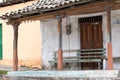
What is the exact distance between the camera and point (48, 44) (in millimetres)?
17062

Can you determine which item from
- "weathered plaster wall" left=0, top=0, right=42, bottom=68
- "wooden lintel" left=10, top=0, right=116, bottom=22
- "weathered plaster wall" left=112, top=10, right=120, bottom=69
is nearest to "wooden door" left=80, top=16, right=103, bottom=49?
"weathered plaster wall" left=112, top=10, right=120, bottom=69

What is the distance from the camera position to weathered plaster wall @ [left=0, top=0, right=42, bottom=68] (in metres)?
18.4

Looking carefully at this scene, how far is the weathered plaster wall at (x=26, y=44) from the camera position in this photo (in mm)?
18438

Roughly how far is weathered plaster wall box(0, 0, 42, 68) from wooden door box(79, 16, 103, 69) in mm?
3208

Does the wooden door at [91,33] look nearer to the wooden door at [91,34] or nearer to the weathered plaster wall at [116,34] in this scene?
the wooden door at [91,34]

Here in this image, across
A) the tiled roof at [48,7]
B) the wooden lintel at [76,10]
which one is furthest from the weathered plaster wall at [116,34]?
the tiled roof at [48,7]

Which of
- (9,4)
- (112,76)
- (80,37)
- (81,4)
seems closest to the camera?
(112,76)

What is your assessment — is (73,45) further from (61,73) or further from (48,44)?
(61,73)

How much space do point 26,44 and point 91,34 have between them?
4.75m

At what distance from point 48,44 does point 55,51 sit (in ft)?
2.03

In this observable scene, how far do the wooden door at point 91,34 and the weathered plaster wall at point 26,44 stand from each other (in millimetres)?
3208

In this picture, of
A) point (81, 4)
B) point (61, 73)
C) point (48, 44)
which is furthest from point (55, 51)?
point (81, 4)

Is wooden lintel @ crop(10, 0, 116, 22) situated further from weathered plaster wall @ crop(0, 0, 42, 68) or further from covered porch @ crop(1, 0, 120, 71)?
weathered plaster wall @ crop(0, 0, 42, 68)

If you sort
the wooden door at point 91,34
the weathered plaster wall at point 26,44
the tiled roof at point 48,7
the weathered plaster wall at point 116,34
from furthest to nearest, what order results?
1. the weathered plaster wall at point 26,44
2. the wooden door at point 91,34
3. the weathered plaster wall at point 116,34
4. the tiled roof at point 48,7
